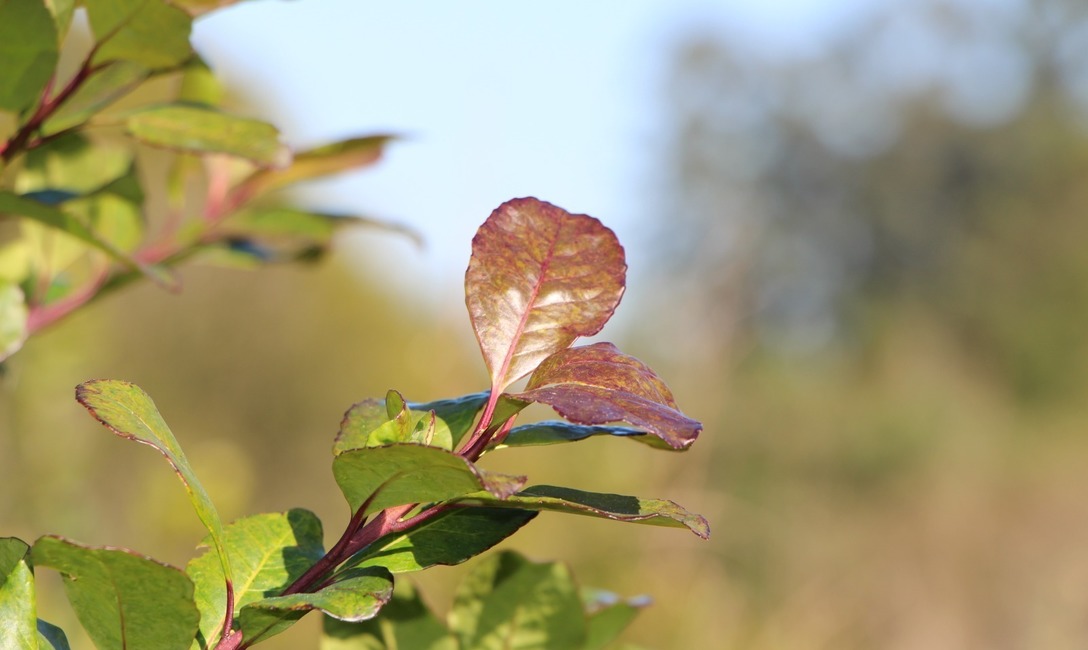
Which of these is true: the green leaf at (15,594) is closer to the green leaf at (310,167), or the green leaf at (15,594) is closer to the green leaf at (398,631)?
the green leaf at (398,631)

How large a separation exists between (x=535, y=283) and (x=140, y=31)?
0.27m

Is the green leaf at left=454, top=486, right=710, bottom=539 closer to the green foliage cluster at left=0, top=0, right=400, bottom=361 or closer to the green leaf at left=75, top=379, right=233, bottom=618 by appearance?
the green leaf at left=75, top=379, right=233, bottom=618

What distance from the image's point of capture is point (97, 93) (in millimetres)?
569

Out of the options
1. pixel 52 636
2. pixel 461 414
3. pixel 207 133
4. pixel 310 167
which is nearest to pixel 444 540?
pixel 461 414

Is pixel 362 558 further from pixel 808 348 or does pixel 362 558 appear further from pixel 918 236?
pixel 918 236

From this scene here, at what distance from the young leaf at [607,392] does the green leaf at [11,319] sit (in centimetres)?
33

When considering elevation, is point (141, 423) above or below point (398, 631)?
above

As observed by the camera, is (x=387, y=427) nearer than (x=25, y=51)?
Yes

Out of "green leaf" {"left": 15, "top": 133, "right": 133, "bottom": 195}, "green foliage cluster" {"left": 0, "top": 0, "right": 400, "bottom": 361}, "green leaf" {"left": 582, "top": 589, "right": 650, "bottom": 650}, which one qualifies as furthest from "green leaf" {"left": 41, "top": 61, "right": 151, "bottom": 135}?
"green leaf" {"left": 582, "top": 589, "right": 650, "bottom": 650}

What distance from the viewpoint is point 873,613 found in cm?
684

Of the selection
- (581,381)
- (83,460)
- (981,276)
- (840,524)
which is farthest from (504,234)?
(981,276)

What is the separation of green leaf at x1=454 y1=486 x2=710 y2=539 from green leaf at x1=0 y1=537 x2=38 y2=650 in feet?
0.48

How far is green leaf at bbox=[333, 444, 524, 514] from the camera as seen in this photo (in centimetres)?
30

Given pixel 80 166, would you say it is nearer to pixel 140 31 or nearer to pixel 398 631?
pixel 140 31
